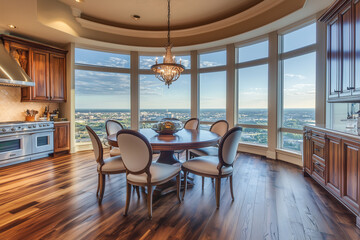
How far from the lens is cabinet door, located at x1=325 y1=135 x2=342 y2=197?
2184mm

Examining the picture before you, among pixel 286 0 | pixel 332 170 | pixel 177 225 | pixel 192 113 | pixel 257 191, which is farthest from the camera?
pixel 192 113

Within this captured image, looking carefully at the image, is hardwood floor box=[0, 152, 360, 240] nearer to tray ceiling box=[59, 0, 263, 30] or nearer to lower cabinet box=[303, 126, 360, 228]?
lower cabinet box=[303, 126, 360, 228]

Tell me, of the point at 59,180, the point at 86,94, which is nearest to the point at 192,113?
the point at 86,94

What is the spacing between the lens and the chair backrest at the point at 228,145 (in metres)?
2.17

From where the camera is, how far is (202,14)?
14.8 ft

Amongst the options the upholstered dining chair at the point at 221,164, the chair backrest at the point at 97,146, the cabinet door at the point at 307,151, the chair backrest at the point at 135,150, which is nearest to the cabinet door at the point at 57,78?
the chair backrest at the point at 97,146

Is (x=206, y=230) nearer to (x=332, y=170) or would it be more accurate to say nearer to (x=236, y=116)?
(x=332, y=170)

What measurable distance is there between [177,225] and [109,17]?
4917 millimetres

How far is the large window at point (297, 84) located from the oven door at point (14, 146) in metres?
5.74

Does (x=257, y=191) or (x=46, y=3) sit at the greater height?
(x=46, y=3)

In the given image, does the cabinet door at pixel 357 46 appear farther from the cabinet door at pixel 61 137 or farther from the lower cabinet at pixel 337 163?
the cabinet door at pixel 61 137

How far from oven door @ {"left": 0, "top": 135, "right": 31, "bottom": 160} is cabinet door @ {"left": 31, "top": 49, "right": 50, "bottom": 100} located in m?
1.03

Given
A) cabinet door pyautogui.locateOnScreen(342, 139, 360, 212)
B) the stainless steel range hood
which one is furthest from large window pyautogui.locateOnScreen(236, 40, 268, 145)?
the stainless steel range hood

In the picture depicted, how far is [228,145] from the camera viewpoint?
2207 millimetres
